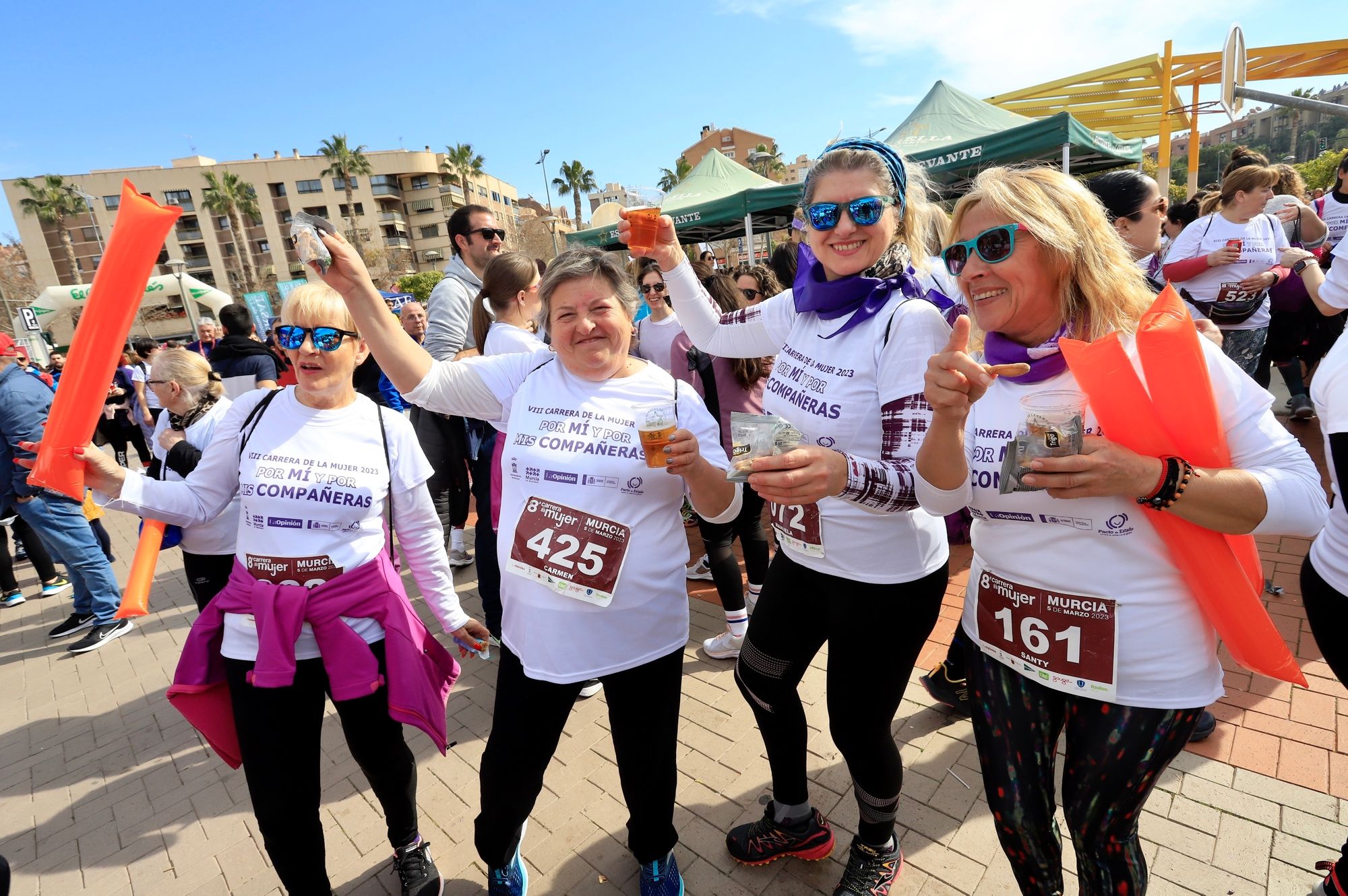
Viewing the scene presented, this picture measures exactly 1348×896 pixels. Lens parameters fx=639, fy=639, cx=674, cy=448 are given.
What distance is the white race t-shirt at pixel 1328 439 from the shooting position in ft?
5.05

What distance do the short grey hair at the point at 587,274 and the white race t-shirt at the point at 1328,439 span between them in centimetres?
183

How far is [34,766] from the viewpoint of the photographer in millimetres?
3535

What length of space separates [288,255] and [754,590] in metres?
72.3

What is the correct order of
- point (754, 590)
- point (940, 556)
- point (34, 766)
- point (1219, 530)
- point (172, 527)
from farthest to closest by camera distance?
point (754, 590) → point (34, 766) → point (172, 527) → point (940, 556) → point (1219, 530)

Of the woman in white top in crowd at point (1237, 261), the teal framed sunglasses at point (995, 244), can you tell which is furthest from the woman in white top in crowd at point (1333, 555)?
the woman in white top in crowd at point (1237, 261)

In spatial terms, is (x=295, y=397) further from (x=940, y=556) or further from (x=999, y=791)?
(x=999, y=791)

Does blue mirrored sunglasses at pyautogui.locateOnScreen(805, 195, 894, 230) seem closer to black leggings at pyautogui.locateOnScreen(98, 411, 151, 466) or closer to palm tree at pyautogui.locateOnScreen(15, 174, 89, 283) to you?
black leggings at pyautogui.locateOnScreen(98, 411, 151, 466)

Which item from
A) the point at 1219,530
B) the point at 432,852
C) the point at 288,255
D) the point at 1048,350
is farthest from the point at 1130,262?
the point at 288,255

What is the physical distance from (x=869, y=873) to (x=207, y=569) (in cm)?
316

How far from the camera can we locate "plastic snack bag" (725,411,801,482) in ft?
5.04

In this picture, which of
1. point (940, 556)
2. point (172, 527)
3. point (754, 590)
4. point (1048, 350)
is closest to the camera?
point (1048, 350)

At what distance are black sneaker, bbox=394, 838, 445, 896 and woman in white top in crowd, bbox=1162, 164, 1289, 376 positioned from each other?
503 centimetres

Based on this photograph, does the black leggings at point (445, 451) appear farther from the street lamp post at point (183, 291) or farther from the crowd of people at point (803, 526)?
the street lamp post at point (183, 291)

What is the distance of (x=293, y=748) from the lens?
6.58ft
